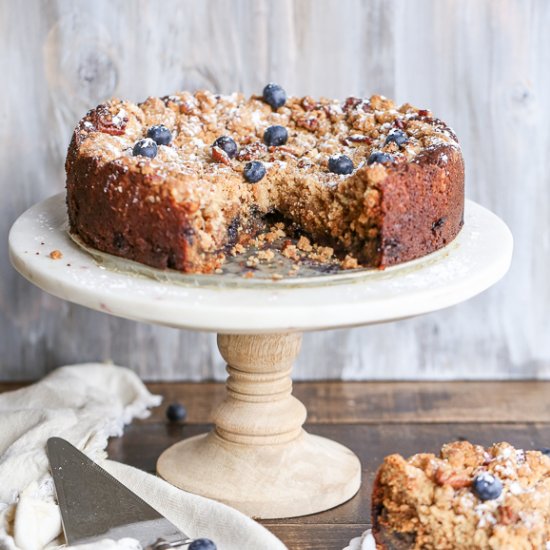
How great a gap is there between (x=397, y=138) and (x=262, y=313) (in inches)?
26.8

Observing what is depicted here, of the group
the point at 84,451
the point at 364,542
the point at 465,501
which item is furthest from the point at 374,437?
the point at 465,501

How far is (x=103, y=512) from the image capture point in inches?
93.7

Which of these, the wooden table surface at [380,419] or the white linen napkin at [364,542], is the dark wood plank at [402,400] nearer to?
the wooden table surface at [380,419]

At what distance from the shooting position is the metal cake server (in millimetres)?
2314

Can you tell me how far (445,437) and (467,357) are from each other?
0.55m

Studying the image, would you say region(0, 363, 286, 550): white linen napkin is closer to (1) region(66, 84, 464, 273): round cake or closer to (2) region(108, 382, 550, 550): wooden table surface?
(2) region(108, 382, 550, 550): wooden table surface

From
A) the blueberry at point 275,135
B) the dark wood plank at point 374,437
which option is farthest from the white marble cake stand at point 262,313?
the blueberry at point 275,135

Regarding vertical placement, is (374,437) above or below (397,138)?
below

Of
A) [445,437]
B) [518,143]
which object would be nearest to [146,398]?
[445,437]

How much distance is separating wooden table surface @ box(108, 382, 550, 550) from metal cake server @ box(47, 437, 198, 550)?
1.18ft

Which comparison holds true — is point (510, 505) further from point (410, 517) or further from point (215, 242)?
point (215, 242)

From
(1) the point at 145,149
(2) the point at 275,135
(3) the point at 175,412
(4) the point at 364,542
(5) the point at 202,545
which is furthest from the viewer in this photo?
(3) the point at 175,412

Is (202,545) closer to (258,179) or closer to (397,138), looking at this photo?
(258,179)

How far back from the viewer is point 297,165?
2.69 metres
